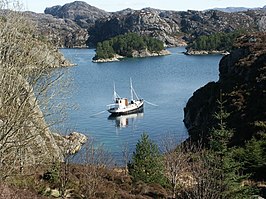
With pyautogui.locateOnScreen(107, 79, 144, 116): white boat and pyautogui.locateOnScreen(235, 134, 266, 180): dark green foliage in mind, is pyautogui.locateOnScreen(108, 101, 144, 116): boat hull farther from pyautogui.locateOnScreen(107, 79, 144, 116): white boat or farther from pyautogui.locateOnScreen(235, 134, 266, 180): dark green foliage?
pyautogui.locateOnScreen(235, 134, 266, 180): dark green foliage

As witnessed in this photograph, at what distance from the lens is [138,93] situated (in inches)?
3095

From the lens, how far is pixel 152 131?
5034 cm

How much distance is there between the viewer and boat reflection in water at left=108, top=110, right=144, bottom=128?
2281 inches

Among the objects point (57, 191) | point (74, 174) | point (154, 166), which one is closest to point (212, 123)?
point (154, 166)

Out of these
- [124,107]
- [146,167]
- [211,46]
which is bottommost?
[124,107]

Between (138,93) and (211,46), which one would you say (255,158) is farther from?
(211,46)

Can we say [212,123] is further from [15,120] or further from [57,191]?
[15,120]

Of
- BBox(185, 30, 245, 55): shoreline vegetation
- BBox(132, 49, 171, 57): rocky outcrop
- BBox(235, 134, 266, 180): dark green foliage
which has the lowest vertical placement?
BBox(235, 134, 266, 180): dark green foliage

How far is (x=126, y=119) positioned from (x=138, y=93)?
17061 millimetres

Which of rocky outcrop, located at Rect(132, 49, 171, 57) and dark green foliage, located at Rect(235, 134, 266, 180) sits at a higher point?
rocky outcrop, located at Rect(132, 49, 171, 57)

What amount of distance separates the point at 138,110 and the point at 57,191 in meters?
50.1

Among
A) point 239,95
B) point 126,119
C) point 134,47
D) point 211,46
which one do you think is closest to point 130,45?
point 134,47

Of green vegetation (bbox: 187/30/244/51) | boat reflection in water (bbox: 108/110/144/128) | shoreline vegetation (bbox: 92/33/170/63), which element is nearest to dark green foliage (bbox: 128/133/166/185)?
boat reflection in water (bbox: 108/110/144/128)

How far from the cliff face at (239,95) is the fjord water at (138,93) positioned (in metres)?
3.16
